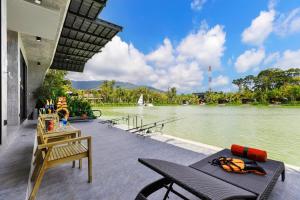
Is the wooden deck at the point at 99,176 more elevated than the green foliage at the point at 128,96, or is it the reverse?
the green foliage at the point at 128,96

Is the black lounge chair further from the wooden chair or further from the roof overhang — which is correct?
the roof overhang

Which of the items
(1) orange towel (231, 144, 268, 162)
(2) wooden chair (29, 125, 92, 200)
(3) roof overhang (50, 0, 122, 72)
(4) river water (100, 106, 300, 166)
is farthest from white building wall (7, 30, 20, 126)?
(4) river water (100, 106, 300, 166)

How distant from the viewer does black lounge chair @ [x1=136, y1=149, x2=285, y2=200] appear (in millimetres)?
1007

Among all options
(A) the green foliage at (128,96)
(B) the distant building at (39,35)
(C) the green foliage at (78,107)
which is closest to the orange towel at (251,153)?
(B) the distant building at (39,35)

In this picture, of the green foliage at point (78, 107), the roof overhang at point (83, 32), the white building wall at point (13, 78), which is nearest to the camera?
the white building wall at point (13, 78)

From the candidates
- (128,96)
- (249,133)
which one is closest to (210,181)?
(249,133)

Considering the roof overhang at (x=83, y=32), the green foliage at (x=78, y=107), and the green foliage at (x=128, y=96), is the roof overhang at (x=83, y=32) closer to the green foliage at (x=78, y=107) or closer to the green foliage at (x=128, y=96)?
the green foliage at (x=78, y=107)

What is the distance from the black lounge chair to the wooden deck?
346 mm

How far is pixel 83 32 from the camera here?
587 centimetres

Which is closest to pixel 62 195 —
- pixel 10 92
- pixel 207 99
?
pixel 10 92

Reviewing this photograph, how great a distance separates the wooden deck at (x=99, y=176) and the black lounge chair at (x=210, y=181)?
0.35 meters

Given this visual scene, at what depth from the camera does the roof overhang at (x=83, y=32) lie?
4.50 metres

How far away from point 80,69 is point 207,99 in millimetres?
52612

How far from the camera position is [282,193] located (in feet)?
6.44
